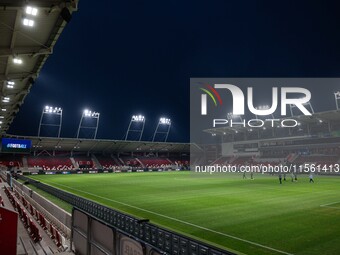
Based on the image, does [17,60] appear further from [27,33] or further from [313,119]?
[313,119]

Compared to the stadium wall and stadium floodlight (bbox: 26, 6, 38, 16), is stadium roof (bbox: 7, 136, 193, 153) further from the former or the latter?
the stadium wall

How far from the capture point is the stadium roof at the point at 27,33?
38.1 ft

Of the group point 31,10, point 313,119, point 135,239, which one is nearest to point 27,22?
point 31,10

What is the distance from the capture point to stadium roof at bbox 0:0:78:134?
11.6 m

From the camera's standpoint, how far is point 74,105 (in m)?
124

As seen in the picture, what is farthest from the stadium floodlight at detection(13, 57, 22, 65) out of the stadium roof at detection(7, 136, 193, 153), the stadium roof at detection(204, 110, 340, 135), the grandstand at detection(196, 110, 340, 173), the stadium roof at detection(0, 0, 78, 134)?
the grandstand at detection(196, 110, 340, 173)

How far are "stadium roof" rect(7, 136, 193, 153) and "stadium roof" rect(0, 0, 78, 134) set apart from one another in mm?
54753

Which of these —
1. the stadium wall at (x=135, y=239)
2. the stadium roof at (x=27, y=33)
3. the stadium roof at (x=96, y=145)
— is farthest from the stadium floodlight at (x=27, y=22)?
the stadium roof at (x=96, y=145)

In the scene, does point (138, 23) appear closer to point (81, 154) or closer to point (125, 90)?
point (125, 90)

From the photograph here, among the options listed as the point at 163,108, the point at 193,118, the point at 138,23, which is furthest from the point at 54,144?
the point at 138,23

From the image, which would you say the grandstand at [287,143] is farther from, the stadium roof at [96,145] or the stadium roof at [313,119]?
the stadium roof at [96,145]

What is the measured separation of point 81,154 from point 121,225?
7953 cm

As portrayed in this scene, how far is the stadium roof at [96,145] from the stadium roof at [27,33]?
54753 mm

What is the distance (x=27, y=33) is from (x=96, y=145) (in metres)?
71.0
